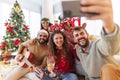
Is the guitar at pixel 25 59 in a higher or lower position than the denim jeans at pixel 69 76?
higher

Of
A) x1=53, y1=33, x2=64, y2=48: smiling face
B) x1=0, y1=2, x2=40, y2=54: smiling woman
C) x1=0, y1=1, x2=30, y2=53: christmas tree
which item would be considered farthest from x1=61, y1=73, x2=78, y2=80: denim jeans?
x1=0, y1=2, x2=40, y2=54: smiling woman

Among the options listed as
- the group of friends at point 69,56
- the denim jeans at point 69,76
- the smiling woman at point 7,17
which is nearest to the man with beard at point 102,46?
the group of friends at point 69,56

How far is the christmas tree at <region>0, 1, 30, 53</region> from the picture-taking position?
10.6 feet

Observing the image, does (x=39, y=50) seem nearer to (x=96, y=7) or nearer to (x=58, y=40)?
(x=58, y=40)

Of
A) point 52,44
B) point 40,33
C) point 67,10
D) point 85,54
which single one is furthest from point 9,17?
point 67,10

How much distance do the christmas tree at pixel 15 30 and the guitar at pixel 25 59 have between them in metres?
1.16

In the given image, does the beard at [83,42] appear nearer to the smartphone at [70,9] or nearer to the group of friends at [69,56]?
the group of friends at [69,56]

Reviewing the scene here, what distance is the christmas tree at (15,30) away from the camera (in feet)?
10.6

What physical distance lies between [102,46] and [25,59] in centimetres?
125

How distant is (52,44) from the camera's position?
1.87m

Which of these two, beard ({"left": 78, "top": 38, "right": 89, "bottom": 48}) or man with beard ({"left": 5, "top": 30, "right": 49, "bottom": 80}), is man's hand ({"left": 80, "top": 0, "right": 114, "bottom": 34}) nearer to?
beard ({"left": 78, "top": 38, "right": 89, "bottom": 48})

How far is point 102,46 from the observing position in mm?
902

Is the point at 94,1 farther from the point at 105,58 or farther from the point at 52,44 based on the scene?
the point at 52,44

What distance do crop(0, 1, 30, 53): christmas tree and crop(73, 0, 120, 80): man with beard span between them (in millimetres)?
1908
